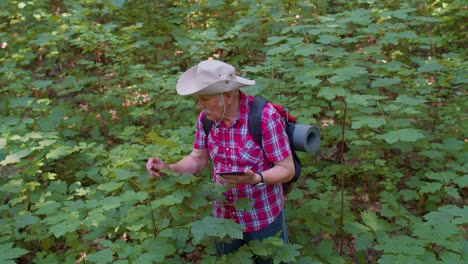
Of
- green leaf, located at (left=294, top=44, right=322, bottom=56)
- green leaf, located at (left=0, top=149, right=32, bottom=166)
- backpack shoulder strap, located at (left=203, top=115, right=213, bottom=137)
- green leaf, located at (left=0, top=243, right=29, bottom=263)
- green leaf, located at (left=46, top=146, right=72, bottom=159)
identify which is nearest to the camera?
green leaf, located at (left=0, top=243, right=29, bottom=263)

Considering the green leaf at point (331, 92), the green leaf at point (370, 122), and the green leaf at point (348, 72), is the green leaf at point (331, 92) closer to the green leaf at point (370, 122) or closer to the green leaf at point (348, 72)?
the green leaf at point (348, 72)

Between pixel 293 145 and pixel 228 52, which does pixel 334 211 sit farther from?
pixel 228 52

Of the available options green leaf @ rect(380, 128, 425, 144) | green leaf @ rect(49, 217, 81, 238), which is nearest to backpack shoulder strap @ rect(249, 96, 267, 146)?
green leaf @ rect(380, 128, 425, 144)

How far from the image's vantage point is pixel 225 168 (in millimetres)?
2545

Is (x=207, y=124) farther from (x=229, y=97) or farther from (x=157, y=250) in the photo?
(x=157, y=250)

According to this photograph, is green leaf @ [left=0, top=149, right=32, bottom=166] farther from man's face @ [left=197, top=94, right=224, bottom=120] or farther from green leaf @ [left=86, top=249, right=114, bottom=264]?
man's face @ [left=197, top=94, right=224, bottom=120]

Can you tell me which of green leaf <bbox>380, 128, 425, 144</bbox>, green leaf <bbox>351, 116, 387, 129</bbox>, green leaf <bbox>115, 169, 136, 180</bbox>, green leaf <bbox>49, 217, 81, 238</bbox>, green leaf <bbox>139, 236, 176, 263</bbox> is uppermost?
green leaf <bbox>115, 169, 136, 180</bbox>

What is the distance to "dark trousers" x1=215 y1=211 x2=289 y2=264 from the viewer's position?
268 centimetres

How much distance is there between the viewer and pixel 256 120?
2.34 m

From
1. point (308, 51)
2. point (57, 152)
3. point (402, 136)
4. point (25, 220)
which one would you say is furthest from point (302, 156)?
point (25, 220)

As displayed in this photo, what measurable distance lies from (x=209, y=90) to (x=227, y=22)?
5.85 metres

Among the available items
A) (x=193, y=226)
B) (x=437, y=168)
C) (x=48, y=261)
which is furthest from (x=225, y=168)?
(x=437, y=168)

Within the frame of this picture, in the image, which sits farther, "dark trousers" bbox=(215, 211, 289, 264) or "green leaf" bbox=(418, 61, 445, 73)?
"green leaf" bbox=(418, 61, 445, 73)

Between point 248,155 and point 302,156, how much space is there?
2272 mm
